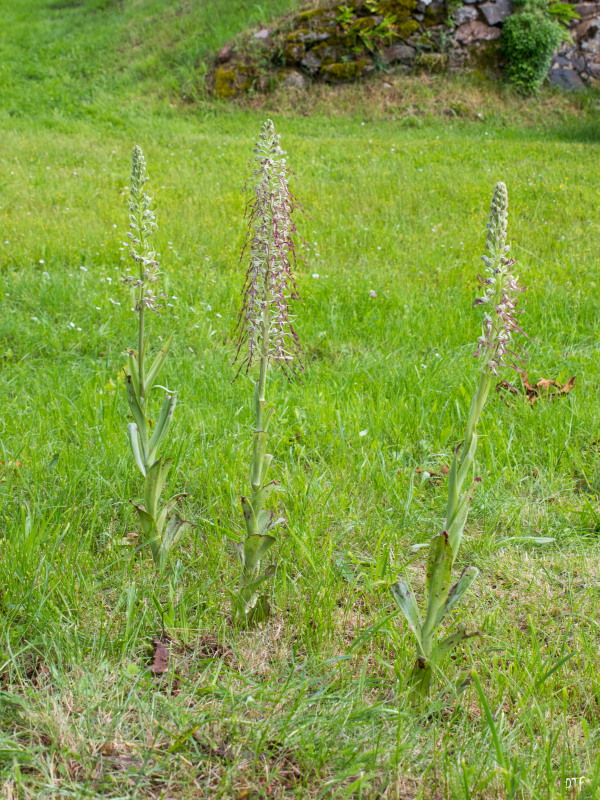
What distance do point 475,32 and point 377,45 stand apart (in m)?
2.36

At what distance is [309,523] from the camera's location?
286 cm

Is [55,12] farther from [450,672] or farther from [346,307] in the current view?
[450,672]

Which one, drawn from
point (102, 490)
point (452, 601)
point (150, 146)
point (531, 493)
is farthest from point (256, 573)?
point (150, 146)

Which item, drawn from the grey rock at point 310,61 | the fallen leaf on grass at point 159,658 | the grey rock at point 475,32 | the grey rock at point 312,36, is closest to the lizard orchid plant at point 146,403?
the fallen leaf on grass at point 159,658

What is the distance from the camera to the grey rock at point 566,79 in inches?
610

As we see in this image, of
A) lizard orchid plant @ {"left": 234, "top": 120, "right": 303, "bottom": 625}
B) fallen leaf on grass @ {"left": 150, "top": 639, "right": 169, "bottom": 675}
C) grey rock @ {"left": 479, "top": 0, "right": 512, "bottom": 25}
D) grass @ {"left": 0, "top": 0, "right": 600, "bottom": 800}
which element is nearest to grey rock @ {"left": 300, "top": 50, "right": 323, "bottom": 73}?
grey rock @ {"left": 479, "top": 0, "right": 512, "bottom": 25}

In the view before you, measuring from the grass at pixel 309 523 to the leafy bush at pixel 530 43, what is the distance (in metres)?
8.70

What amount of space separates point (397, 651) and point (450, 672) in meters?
0.18

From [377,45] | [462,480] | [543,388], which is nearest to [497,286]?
[462,480]

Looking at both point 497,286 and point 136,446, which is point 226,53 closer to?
point 136,446

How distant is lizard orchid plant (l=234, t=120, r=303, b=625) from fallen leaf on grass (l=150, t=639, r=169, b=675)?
0.27 meters

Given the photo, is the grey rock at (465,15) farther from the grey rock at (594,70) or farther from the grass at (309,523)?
the grass at (309,523)

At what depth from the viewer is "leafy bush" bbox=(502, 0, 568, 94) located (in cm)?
1495

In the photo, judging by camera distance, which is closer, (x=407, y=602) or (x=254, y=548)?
(x=407, y=602)
